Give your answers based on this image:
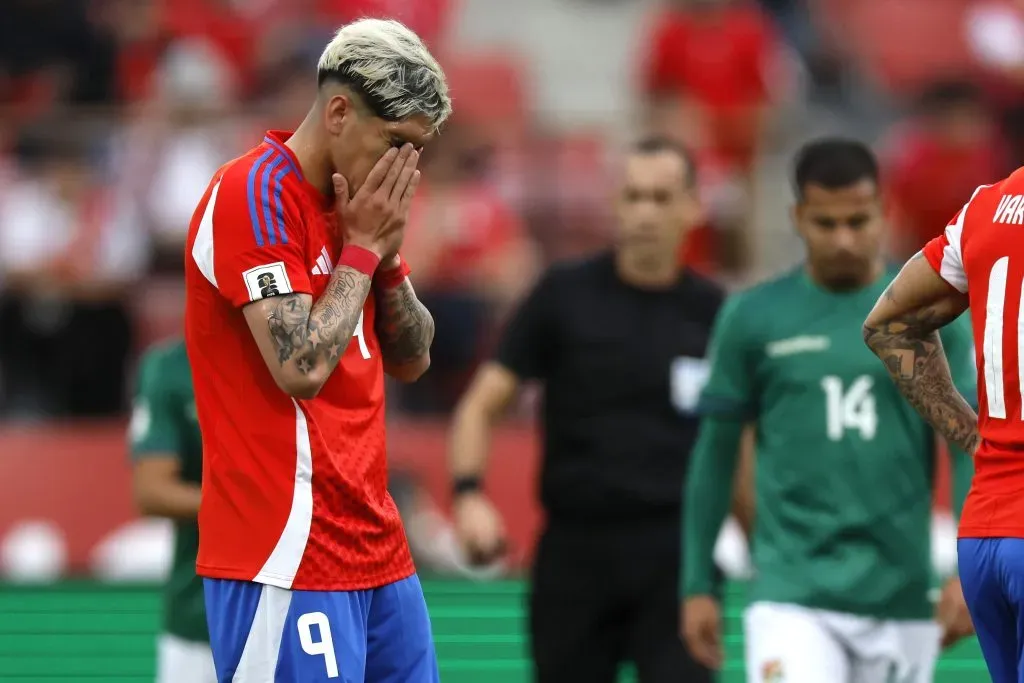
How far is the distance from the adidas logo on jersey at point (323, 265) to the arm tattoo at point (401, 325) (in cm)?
25

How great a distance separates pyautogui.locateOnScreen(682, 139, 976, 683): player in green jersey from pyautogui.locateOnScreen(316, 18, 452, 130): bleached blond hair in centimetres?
189

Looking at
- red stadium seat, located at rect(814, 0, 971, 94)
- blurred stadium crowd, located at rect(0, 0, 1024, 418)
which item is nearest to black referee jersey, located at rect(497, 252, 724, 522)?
blurred stadium crowd, located at rect(0, 0, 1024, 418)

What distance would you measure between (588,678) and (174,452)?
5.25ft

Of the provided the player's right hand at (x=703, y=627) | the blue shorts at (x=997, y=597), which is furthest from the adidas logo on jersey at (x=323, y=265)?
the player's right hand at (x=703, y=627)

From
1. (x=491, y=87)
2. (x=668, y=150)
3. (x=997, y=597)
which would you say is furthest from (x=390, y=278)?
(x=491, y=87)

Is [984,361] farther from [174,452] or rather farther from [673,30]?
[673,30]

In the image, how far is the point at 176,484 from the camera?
609 cm

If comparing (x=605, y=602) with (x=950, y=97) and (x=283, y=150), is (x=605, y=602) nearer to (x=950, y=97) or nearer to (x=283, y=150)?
(x=283, y=150)

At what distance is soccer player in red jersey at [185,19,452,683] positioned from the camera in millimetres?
3957

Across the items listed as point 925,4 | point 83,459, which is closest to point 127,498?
point 83,459

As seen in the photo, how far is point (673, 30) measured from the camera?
13367mm

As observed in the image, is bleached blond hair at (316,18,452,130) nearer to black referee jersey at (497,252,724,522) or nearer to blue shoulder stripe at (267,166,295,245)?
blue shoulder stripe at (267,166,295,245)

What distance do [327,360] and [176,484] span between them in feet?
7.68

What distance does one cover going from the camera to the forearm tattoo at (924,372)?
442cm
